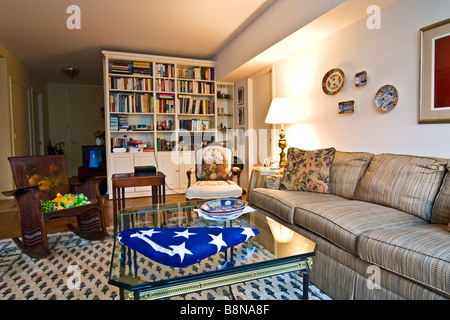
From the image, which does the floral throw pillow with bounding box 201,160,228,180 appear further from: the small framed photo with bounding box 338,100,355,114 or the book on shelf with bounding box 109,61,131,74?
the book on shelf with bounding box 109,61,131,74

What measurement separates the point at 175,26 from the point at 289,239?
344cm

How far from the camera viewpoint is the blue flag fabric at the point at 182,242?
4.09 ft

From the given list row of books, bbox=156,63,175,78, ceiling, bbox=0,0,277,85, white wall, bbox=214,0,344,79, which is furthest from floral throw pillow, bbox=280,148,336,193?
row of books, bbox=156,63,175,78

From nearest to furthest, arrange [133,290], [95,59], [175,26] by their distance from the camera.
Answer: [133,290], [175,26], [95,59]

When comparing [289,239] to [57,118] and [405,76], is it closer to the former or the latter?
[405,76]

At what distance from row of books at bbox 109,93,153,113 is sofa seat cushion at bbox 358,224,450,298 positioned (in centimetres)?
438

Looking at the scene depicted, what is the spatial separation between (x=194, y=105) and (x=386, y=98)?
360 centimetres

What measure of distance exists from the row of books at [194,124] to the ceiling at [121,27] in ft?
4.06

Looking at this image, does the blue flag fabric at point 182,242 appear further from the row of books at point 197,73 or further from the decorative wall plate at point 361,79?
the row of books at point 197,73

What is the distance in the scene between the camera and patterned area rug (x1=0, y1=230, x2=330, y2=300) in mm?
1735

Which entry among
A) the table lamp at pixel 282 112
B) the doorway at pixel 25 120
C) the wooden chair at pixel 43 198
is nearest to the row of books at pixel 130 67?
the doorway at pixel 25 120

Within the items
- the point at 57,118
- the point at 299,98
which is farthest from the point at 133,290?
the point at 57,118

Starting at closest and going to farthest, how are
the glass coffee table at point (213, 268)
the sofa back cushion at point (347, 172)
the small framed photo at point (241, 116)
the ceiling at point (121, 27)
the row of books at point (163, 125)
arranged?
the glass coffee table at point (213, 268) → the sofa back cushion at point (347, 172) → the ceiling at point (121, 27) → the small framed photo at point (241, 116) → the row of books at point (163, 125)

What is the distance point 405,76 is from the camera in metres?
2.26
